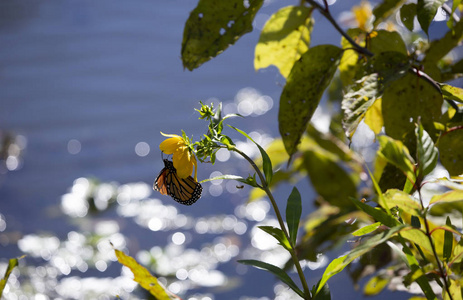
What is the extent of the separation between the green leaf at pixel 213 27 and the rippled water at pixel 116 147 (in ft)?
3.24

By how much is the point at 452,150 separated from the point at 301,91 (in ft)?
0.71

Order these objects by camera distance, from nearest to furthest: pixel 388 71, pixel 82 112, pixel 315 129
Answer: pixel 388 71, pixel 315 129, pixel 82 112

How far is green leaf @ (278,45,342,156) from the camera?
67cm

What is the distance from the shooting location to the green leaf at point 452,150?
642mm

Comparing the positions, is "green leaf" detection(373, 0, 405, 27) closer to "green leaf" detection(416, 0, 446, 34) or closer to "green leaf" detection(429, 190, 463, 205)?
"green leaf" detection(416, 0, 446, 34)

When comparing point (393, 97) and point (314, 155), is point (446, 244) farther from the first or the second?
point (314, 155)

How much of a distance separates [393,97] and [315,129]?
0.45m

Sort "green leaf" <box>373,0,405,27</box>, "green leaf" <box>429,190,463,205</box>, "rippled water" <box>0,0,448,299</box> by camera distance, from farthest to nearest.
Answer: "rippled water" <box>0,0,448,299</box> → "green leaf" <box>373,0,405,27</box> → "green leaf" <box>429,190,463,205</box>

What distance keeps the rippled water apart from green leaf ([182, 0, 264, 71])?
0.99 m

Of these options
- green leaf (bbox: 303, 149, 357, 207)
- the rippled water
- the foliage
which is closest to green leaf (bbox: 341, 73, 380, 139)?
the foliage

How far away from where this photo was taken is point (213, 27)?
Result: 69 cm

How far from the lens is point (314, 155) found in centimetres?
117

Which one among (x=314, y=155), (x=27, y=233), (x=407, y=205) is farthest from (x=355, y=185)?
(x=27, y=233)

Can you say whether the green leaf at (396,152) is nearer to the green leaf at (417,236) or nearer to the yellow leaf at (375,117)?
the green leaf at (417,236)
